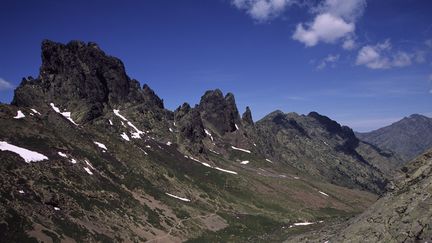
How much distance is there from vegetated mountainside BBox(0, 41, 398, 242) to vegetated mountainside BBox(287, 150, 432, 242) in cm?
4436

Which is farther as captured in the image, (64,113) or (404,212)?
(64,113)

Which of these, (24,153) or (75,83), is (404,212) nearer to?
(24,153)

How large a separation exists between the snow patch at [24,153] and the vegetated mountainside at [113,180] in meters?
0.46

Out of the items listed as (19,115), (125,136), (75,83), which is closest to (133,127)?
(125,136)

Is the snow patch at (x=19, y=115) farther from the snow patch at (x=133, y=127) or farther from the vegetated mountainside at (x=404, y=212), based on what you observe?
the vegetated mountainside at (x=404, y=212)

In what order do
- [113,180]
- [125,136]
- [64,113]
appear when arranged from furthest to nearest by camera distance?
[64,113], [125,136], [113,180]

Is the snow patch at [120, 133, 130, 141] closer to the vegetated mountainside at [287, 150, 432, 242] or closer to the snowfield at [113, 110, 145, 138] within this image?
the snowfield at [113, 110, 145, 138]

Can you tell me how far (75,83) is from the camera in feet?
584

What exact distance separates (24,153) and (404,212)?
77.0 metres

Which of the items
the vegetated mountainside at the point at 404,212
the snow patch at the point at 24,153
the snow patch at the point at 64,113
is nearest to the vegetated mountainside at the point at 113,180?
the snow patch at the point at 24,153

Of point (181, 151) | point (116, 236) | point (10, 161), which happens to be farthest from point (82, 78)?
point (116, 236)

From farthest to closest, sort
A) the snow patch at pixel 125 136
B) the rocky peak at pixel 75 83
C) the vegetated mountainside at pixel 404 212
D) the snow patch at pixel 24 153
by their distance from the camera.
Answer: the rocky peak at pixel 75 83, the snow patch at pixel 125 136, the snow patch at pixel 24 153, the vegetated mountainside at pixel 404 212

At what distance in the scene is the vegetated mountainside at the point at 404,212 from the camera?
116 ft

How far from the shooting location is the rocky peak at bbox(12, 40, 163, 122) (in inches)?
6491
